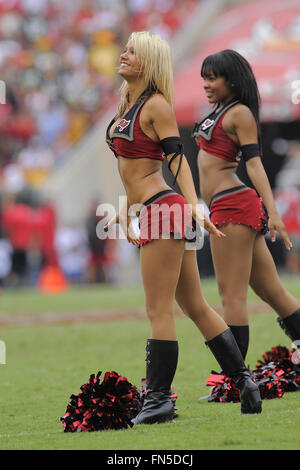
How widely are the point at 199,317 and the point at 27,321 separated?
794cm

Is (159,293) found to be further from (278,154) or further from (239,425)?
(278,154)

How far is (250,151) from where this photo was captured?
18.6 ft

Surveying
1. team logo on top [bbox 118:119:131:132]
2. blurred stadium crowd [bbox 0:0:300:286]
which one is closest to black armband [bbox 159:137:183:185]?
team logo on top [bbox 118:119:131:132]

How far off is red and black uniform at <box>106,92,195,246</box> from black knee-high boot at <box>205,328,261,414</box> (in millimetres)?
608

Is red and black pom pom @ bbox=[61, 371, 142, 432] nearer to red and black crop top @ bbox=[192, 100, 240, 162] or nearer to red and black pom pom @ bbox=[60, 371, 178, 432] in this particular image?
red and black pom pom @ bbox=[60, 371, 178, 432]

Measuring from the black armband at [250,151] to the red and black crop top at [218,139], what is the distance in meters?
0.22

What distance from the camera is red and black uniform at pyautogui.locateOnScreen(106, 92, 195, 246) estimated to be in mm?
5074

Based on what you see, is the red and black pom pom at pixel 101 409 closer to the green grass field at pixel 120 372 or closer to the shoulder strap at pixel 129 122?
the green grass field at pixel 120 372

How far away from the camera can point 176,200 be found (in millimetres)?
5082

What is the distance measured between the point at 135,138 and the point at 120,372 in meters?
3.03

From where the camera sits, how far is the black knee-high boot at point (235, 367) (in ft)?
17.3

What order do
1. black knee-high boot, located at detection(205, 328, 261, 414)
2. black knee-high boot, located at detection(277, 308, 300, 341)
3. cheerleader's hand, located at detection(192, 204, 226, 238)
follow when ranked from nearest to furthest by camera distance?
cheerleader's hand, located at detection(192, 204, 226, 238) → black knee-high boot, located at detection(205, 328, 261, 414) → black knee-high boot, located at detection(277, 308, 300, 341)

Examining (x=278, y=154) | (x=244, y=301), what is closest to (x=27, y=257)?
(x=278, y=154)

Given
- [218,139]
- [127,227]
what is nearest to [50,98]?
[218,139]
